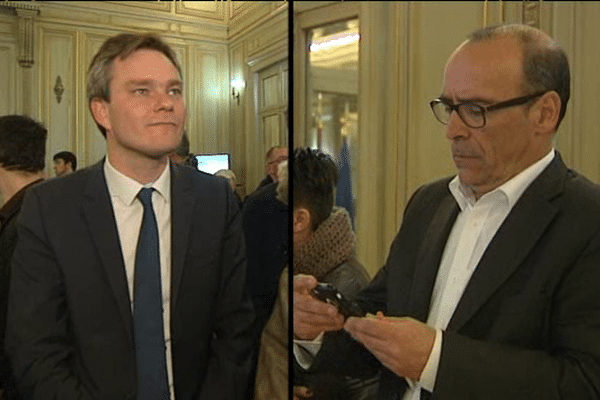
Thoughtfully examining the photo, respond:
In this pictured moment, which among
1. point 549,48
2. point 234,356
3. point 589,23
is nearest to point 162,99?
point 234,356

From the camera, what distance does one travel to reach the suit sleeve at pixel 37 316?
28.4 inches

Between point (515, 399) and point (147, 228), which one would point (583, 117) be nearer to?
point (515, 399)

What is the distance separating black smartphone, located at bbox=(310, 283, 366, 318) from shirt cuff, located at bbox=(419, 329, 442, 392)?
0.10m

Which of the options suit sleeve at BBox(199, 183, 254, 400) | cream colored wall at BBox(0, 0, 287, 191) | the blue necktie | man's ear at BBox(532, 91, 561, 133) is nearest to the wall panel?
cream colored wall at BBox(0, 0, 287, 191)

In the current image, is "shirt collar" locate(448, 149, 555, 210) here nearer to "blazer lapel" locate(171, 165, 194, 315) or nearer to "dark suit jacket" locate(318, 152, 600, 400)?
"dark suit jacket" locate(318, 152, 600, 400)

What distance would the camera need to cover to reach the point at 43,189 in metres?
0.72

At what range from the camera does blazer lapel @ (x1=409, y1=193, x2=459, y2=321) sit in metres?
0.80

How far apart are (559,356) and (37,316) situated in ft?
1.87

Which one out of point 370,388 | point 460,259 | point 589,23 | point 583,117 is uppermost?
point 589,23

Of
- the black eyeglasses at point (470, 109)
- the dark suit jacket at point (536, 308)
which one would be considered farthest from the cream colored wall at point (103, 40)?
the dark suit jacket at point (536, 308)

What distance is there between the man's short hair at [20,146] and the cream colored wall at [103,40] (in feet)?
0.03

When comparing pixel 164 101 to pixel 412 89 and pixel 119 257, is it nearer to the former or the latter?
pixel 119 257

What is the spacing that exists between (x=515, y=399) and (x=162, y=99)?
1.68 ft

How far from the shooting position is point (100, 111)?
728 millimetres
